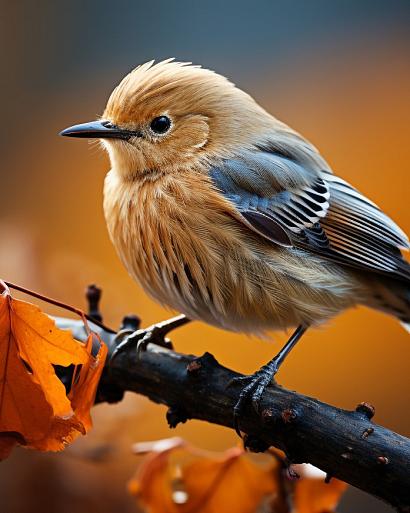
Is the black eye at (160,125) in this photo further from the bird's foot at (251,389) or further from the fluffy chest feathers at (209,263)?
the bird's foot at (251,389)

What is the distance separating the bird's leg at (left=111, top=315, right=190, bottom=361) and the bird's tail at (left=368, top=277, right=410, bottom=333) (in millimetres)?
536

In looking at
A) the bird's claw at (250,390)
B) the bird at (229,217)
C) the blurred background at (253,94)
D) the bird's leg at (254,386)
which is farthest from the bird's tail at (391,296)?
the blurred background at (253,94)

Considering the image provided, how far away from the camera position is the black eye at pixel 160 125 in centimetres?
203

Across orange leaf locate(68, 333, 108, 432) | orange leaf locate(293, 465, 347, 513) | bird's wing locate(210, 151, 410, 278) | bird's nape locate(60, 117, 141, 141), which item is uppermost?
bird's wing locate(210, 151, 410, 278)

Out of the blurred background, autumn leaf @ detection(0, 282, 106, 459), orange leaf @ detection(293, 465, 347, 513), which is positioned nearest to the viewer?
autumn leaf @ detection(0, 282, 106, 459)

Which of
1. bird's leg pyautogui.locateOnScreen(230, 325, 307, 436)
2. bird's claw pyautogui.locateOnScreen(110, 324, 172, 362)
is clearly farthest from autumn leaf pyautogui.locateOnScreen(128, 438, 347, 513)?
bird's claw pyautogui.locateOnScreen(110, 324, 172, 362)

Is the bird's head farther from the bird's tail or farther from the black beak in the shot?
the bird's tail

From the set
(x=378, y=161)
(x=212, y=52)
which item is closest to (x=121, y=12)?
(x=212, y=52)

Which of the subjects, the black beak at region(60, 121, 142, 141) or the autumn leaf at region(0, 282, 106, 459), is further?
the black beak at region(60, 121, 142, 141)

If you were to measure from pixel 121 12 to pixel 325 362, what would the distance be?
6.58 feet

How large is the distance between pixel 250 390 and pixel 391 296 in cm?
74

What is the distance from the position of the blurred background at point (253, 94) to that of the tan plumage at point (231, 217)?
1.18 m

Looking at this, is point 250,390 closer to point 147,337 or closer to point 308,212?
point 147,337

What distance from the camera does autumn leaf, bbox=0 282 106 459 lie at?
128 centimetres
